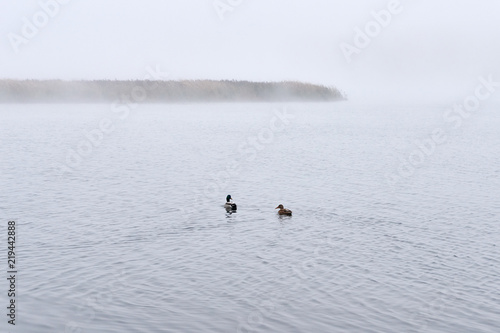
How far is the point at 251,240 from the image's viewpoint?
2664cm

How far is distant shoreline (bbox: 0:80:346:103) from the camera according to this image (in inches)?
4207

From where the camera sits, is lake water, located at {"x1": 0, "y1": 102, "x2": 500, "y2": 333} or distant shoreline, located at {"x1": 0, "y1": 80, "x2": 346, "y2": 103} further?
distant shoreline, located at {"x1": 0, "y1": 80, "x2": 346, "y2": 103}

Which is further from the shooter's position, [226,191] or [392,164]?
[392,164]

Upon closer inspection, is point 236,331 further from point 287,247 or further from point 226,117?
point 226,117

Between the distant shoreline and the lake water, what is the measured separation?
165ft

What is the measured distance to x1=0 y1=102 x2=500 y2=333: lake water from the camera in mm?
18234

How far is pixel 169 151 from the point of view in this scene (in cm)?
5928

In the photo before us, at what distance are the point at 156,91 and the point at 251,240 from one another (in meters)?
105

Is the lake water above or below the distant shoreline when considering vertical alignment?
below

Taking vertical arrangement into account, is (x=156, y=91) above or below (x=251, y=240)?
above

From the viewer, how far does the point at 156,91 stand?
5037 inches

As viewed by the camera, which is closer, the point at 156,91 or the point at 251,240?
the point at 251,240

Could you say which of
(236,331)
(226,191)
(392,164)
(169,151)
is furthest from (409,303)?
(169,151)

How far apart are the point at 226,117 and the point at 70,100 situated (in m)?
40.4
